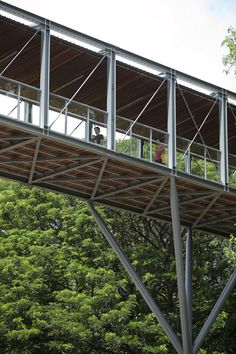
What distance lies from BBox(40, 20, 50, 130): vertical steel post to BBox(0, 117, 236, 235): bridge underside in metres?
0.52

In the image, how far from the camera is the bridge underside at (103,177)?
103ft

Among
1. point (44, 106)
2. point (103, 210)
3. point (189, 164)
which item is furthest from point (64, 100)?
point (103, 210)

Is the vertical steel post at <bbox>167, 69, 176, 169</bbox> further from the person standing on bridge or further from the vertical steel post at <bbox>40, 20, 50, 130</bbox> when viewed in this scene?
the vertical steel post at <bbox>40, 20, 50, 130</bbox>

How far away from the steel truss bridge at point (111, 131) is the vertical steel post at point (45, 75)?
33mm

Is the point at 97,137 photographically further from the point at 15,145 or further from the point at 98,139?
the point at 15,145

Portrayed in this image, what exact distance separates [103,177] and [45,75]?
599 cm

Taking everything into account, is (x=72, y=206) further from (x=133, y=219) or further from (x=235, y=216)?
(x=235, y=216)

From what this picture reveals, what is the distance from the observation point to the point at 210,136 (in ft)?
139

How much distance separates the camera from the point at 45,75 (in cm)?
3094

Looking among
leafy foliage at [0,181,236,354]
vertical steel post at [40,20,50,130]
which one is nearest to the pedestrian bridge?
vertical steel post at [40,20,50,130]

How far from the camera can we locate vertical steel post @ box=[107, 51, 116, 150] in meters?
32.7

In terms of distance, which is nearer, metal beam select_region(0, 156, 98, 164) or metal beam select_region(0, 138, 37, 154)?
metal beam select_region(0, 138, 37, 154)

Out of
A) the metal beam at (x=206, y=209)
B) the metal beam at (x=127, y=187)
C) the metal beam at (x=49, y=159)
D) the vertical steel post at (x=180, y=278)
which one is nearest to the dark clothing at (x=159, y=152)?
the metal beam at (x=127, y=187)

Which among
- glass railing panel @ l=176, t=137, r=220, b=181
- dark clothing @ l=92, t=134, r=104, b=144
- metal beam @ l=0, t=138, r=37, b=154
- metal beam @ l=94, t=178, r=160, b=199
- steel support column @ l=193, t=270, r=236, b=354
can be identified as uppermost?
glass railing panel @ l=176, t=137, r=220, b=181
